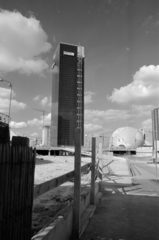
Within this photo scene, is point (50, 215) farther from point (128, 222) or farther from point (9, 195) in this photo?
point (9, 195)

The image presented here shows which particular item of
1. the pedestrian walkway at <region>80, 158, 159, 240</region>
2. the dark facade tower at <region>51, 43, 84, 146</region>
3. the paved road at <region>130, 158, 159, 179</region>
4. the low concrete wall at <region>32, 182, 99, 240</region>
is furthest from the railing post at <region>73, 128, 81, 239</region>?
the dark facade tower at <region>51, 43, 84, 146</region>

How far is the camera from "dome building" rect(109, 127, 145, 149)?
13650 centimetres

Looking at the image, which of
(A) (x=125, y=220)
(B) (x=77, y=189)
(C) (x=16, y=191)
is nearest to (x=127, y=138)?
(A) (x=125, y=220)

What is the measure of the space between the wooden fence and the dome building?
13354 cm

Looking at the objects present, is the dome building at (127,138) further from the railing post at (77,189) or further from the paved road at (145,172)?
the railing post at (77,189)

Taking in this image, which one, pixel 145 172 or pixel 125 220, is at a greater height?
pixel 125 220

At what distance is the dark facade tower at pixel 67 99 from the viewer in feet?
527

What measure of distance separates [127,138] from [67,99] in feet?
177

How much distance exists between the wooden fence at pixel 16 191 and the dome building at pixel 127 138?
133541 millimetres

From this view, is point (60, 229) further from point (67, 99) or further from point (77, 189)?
point (67, 99)

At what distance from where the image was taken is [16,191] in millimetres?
2426

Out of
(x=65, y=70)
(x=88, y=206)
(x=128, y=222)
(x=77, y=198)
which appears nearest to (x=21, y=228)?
(x=77, y=198)

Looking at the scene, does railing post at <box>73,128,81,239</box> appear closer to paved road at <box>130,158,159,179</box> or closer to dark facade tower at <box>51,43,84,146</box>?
paved road at <box>130,158,159,179</box>

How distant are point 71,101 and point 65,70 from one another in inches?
1084
